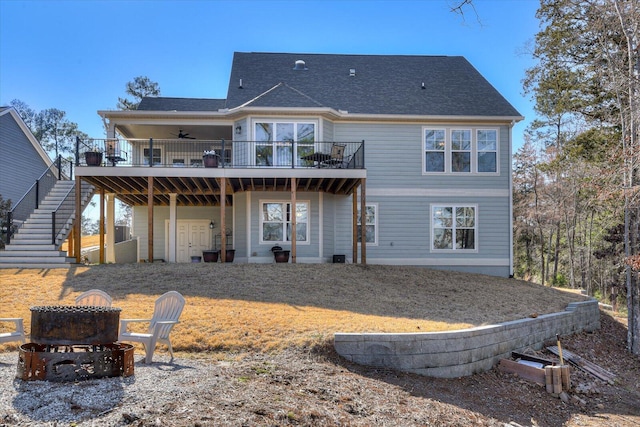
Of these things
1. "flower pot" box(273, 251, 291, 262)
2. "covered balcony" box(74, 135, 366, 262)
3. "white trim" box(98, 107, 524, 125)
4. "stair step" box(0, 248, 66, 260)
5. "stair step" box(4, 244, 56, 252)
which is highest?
"white trim" box(98, 107, 524, 125)

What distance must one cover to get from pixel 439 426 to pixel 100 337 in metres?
3.81

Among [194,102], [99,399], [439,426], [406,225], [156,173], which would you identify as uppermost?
[194,102]

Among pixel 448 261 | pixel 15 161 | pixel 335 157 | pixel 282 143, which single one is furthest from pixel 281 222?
pixel 15 161

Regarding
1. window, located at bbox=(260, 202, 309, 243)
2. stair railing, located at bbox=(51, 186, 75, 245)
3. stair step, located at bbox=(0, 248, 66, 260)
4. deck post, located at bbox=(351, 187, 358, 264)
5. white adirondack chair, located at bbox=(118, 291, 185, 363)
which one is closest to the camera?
white adirondack chair, located at bbox=(118, 291, 185, 363)

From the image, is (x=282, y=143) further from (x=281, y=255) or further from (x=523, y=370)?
(x=523, y=370)

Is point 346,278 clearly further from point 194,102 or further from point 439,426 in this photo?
point 194,102

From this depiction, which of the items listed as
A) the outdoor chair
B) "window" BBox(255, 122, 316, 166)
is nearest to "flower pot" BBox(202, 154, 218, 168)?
"window" BBox(255, 122, 316, 166)

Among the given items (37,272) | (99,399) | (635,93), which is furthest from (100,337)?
(635,93)

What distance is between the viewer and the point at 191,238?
19531 millimetres

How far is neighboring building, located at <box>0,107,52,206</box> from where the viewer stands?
21.5m

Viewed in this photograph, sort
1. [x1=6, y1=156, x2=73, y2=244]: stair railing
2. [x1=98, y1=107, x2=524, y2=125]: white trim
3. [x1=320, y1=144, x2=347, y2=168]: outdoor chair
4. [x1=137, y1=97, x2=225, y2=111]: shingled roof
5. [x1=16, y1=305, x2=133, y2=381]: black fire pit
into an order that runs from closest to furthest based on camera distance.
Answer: [x1=16, y1=305, x2=133, y2=381]: black fire pit
[x1=320, y1=144, x2=347, y2=168]: outdoor chair
[x1=98, y1=107, x2=524, y2=125]: white trim
[x1=6, y1=156, x2=73, y2=244]: stair railing
[x1=137, y1=97, x2=225, y2=111]: shingled roof

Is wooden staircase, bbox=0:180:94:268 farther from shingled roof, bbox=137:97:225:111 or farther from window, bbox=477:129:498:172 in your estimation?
window, bbox=477:129:498:172

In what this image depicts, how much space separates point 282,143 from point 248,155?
115 centimetres

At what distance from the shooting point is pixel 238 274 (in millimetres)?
12625
